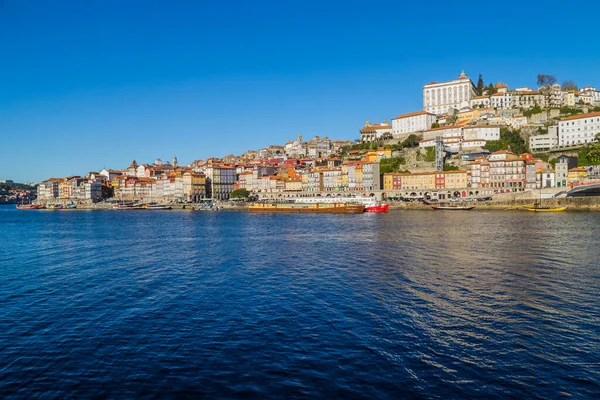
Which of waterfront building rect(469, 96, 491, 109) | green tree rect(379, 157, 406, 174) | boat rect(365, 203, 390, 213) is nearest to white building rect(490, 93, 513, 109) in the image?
waterfront building rect(469, 96, 491, 109)

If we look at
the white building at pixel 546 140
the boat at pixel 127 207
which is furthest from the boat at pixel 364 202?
the boat at pixel 127 207

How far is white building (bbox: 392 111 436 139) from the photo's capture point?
92.8 m

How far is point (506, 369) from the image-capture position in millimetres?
8523

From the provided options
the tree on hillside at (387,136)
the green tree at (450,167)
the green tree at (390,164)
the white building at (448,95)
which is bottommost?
the green tree at (450,167)

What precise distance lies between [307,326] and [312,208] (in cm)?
5489

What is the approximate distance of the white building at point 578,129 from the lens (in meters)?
69.4

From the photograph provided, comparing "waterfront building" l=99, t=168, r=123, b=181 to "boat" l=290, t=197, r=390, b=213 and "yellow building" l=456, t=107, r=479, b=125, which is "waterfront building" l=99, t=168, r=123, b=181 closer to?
"boat" l=290, t=197, r=390, b=213

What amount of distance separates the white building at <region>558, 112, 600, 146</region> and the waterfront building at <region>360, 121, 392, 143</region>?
35.9m

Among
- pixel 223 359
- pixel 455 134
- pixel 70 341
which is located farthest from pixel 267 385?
pixel 455 134

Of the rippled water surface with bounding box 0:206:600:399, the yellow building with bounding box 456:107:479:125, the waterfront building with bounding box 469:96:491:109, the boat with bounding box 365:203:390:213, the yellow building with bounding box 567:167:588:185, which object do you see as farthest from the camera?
the waterfront building with bounding box 469:96:491:109

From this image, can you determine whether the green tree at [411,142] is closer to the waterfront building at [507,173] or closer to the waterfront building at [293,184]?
the waterfront building at [293,184]

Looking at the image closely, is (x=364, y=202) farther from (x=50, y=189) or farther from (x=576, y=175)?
(x=50, y=189)

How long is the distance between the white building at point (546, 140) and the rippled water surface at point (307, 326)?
201ft

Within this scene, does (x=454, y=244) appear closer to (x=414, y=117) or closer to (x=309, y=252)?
(x=309, y=252)
